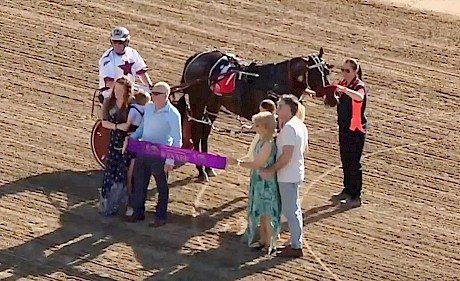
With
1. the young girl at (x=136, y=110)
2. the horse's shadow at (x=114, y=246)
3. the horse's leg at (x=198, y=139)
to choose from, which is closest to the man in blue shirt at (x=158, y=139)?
the young girl at (x=136, y=110)

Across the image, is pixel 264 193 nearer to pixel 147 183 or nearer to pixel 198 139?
pixel 147 183

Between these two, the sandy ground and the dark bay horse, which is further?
the sandy ground

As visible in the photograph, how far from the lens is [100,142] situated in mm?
14445

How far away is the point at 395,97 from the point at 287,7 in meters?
3.54

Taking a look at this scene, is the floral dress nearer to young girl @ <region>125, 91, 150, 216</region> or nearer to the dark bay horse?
young girl @ <region>125, 91, 150, 216</region>

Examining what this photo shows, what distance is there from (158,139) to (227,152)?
2.23m

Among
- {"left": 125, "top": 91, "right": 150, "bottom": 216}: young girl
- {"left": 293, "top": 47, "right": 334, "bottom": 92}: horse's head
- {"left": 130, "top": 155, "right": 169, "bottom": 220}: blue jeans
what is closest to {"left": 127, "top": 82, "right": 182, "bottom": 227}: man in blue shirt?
{"left": 130, "top": 155, "right": 169, "bottom": 220}: blue jeans

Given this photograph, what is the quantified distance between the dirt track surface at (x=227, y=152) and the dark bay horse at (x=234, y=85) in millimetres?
619

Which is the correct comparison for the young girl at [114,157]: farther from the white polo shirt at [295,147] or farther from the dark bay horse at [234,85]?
the white polo shirt at [295,147]

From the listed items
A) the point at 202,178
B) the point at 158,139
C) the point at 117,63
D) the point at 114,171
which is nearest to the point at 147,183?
the point at 114,171

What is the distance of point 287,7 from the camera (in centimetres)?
2006

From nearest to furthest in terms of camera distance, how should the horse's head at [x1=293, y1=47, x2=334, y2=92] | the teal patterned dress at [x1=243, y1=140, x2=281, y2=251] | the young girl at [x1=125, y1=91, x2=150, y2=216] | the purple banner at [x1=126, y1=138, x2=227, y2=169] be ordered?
the teal patterned dress at [x1=243, y1=140, x2=281, y2=251] → the purple banner at [x1=126, y1=138, x2=227, y2=169] → the young girl at [x1=125, y1=91, x2=150, y2=216] → the horse's head at [x1=293, y1=47, x2=334, y2=92]

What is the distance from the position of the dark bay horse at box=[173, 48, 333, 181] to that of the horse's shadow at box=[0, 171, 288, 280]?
1000 mm

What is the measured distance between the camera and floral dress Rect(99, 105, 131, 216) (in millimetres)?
13625
